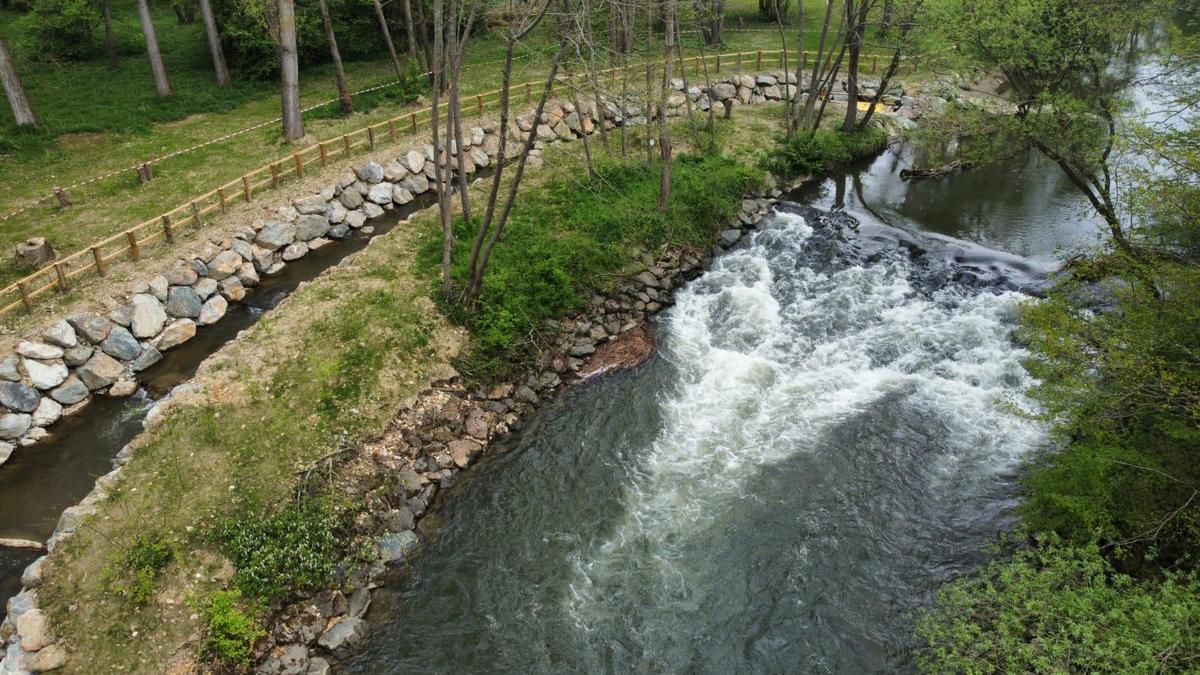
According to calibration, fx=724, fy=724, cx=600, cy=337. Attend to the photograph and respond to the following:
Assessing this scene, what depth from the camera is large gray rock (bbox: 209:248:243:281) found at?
19016 millimetres

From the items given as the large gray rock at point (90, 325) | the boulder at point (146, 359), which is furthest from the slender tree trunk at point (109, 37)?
the boulder at point (146, 359)

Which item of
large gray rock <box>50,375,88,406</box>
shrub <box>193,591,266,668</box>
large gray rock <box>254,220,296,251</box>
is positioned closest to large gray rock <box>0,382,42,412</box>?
large gray rock <box>50,375,88,406</box>

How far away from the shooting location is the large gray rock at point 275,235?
20438 millimetres

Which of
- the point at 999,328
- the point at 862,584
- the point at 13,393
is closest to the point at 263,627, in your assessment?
the point at 13,393

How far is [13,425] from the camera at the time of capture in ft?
48.4

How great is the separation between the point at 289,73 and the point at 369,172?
4.41 m

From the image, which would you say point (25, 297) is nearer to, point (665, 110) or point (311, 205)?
point (311, 205)

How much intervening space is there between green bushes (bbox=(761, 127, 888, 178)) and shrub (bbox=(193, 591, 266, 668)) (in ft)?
69.6

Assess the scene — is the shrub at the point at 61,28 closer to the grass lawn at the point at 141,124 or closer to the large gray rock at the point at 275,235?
the grass lawn at the point at 141,124

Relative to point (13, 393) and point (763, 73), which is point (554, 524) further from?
point (763, 73)

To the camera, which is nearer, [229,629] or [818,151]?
[229,629]

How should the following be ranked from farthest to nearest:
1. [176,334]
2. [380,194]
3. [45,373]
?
[380,194] → [176,334] → [45,373]

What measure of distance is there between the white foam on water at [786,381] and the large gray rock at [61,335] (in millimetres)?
12441

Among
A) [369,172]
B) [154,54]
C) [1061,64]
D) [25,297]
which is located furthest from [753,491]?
[154,54]
